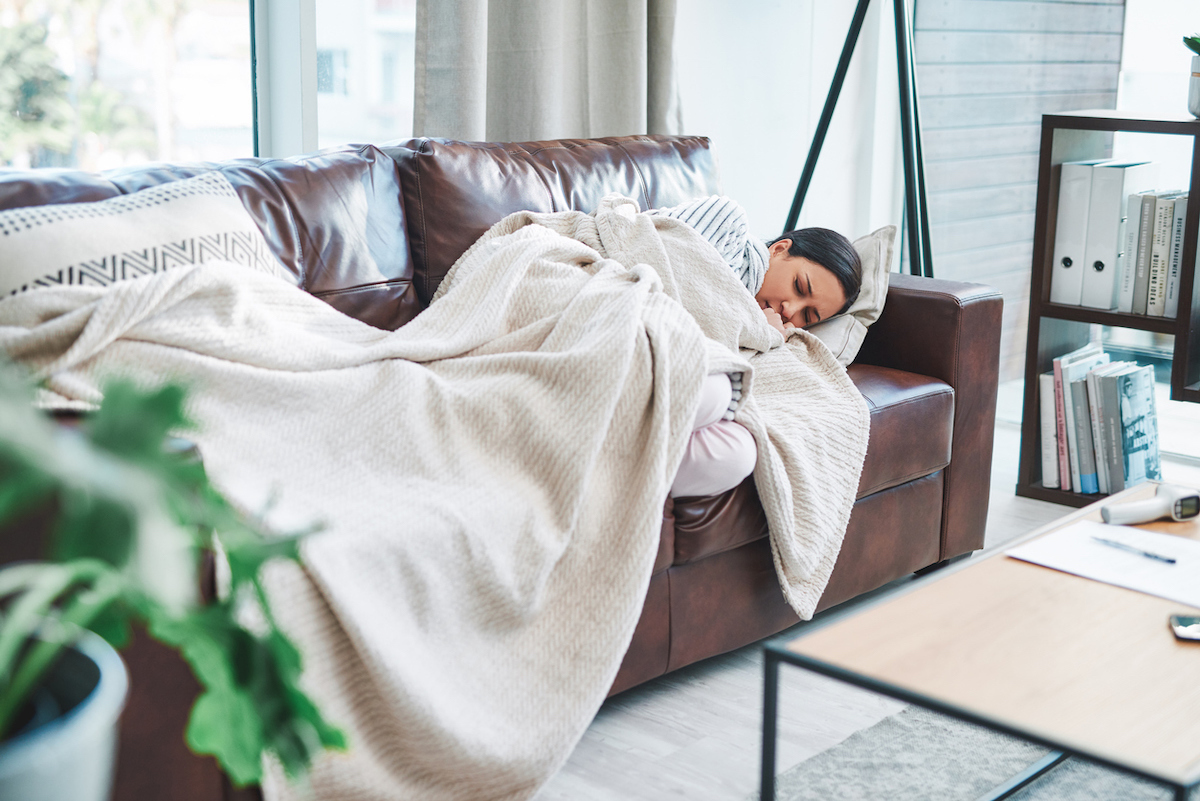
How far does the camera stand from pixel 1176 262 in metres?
2.67

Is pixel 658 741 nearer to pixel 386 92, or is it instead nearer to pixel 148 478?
pixel 148 478

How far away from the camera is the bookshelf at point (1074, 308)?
2.61 m

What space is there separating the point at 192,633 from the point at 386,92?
239 centimetres

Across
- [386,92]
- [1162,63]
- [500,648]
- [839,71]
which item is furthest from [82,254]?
[1162,63]

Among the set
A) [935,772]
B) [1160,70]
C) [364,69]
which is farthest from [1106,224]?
[364,69]

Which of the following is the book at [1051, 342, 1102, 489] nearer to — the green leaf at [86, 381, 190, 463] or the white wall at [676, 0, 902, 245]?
the white wall at [676, 0, 902, 245]

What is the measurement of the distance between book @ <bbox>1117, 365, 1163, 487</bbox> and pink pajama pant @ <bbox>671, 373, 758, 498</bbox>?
1.34 meters

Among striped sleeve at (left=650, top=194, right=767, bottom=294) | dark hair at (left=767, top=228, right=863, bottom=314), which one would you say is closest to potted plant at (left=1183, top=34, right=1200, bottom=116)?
dark hair at (left=767, top=228, right=863, bottom=314)

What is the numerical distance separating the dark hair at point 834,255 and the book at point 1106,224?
0.80 meters

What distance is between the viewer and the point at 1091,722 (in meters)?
1.09

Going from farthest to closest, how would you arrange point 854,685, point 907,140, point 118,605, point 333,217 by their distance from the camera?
point 907,140
point 333,217
point 854,685
point 118,605

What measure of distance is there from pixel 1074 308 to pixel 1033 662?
5.95 feet

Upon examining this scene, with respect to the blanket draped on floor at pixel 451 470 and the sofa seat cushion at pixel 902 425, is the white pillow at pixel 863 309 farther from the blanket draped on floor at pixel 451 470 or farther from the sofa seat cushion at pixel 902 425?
the blanket draped on floor at pixel 451 470

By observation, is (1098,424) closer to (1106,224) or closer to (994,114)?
(1106,224)
